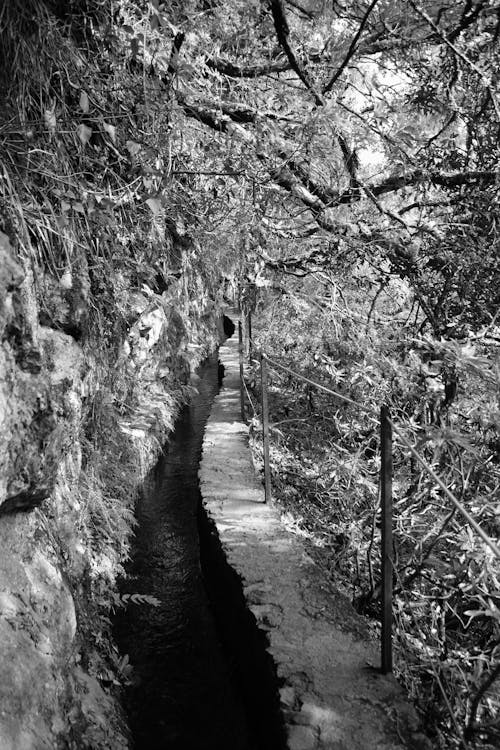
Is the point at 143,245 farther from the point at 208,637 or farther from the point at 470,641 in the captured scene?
the point at 470,641

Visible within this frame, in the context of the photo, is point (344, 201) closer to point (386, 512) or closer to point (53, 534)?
point (386, 512)

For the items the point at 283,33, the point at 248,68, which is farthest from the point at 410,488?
the point at 248,68

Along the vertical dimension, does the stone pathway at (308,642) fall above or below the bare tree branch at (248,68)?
below

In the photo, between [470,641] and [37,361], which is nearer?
[37,361]

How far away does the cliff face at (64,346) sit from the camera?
2496mm

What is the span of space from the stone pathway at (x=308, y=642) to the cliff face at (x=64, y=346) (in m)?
1.00

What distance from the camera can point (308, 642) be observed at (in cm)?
297

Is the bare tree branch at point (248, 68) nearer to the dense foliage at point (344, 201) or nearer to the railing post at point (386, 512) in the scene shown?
A: the dense foliage at point (344, 201)

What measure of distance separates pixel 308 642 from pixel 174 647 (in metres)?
1.53

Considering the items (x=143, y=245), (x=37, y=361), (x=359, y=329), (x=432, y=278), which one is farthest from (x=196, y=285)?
(x=37, y=361)

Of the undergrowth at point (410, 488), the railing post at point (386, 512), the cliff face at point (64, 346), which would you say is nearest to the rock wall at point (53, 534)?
the cliff face at point (64, 346)

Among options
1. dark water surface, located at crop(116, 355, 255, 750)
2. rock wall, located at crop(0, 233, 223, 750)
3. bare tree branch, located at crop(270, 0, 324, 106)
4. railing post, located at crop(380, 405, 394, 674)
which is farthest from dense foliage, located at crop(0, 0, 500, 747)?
dark water surface, located at crop(116, 355, 255, 750)

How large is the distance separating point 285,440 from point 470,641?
3.32 m

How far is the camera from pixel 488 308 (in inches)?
146
